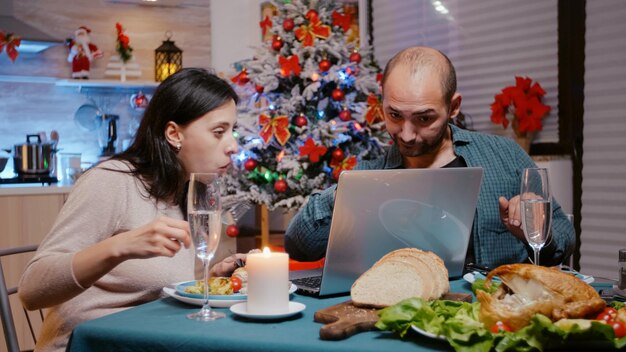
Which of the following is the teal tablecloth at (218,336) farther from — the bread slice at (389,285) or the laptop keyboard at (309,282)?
the laptop keyboard at (309,282)

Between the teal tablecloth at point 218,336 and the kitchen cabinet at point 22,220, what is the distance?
10.4ft

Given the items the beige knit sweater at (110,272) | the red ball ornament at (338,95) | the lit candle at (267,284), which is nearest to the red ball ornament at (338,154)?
the red ball ornament at (338,95)

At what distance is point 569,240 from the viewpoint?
6.06 feet

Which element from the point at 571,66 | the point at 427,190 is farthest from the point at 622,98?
the point at 427,190

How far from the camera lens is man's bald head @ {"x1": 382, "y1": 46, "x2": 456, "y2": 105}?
1977 mm

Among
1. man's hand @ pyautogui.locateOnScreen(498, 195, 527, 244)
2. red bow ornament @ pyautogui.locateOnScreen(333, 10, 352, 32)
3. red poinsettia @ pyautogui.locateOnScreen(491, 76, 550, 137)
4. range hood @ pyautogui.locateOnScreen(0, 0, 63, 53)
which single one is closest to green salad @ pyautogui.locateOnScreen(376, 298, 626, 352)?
man's hand @ pyautogui.locateOnScreen(498, 195, 527, 244)

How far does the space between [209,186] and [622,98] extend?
9.62ft

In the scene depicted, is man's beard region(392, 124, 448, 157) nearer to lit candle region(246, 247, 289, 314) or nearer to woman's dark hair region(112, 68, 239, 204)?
woman's dark hair region(112, 68, 239, 204)

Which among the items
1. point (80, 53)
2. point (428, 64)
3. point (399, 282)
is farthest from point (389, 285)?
point (80, 53)

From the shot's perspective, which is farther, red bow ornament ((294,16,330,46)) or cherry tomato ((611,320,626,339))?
red bow ornament ((294,16,330,46))

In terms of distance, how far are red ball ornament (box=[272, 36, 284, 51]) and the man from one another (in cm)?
232

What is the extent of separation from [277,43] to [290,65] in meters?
0.20

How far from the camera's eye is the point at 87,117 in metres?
4.94

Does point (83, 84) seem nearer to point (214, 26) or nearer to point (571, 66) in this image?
point (214, 26)
